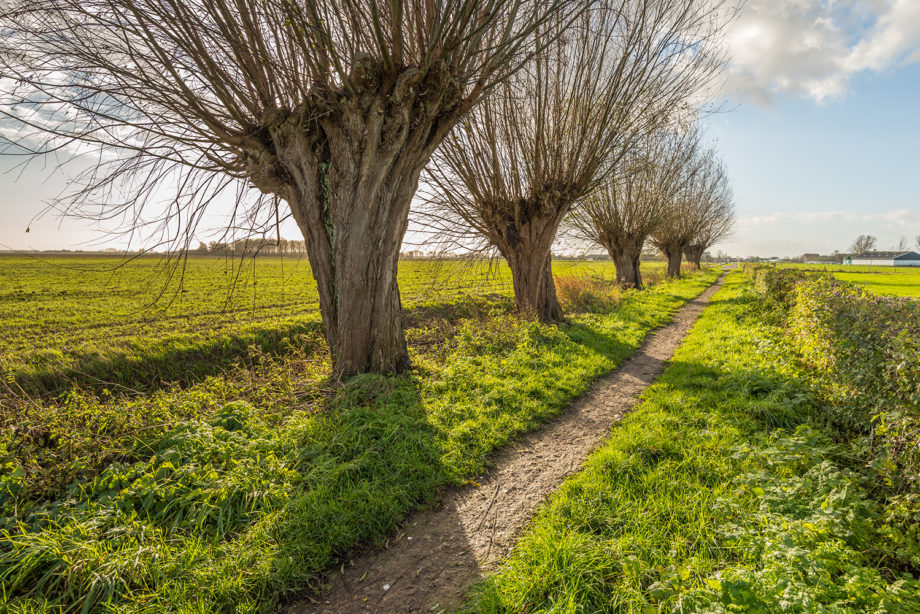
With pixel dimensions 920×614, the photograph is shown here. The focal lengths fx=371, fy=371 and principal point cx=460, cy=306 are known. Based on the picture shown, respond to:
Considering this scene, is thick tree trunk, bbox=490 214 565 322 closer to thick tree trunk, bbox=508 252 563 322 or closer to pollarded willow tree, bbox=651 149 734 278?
thick tree trunk, bbox=508 252 563 322

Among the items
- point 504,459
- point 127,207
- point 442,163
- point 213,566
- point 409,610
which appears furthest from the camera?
point 442,163

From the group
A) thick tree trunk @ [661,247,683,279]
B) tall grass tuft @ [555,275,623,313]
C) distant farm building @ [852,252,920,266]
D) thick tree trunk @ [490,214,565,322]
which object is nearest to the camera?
thick tree trunk @ [490,214,565,322]

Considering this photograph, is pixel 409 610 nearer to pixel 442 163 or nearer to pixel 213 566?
pixel 213 566

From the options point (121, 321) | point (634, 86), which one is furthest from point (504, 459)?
point (121, 321)

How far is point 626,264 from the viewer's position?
19562mm

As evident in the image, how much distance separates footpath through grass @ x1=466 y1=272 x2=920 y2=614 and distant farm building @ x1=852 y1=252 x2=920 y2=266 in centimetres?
9941

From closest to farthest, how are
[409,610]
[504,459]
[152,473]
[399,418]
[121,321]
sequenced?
1. [409,610]
2. [152,473]
3. [504,459]
4. [399,418]
5. [121,321]

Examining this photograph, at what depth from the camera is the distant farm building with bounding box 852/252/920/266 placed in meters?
69.4

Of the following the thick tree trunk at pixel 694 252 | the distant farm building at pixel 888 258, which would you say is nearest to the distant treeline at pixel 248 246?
the thick tree trunk at pixel 694 252

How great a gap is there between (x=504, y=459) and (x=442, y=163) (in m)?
7.38

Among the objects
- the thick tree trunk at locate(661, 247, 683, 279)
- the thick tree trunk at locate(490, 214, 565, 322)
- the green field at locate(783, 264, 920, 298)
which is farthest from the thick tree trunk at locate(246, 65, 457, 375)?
the thick tree trunk at locate(661, 247, 683, 279)

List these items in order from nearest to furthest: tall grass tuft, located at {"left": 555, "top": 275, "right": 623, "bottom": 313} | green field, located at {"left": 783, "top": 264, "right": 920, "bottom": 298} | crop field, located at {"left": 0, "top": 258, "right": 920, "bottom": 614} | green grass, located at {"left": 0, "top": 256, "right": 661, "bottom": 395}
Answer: crop field, located at {"left": 0, "top": 258, "right": 920, "bottom": 614} < green grass, located at {"left": 0, "top": 256, "right": 661, "bottom": 395} < green field, located at {"left": 783, "top": 264, "right": 920, "bottom": 298} < tall grass tuft, located at {"left": 555, "top": 275, "right": 623, "bottom": 313}

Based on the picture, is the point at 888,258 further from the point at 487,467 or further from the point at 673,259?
the point at 487,467

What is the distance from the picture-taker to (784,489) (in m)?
2.80
